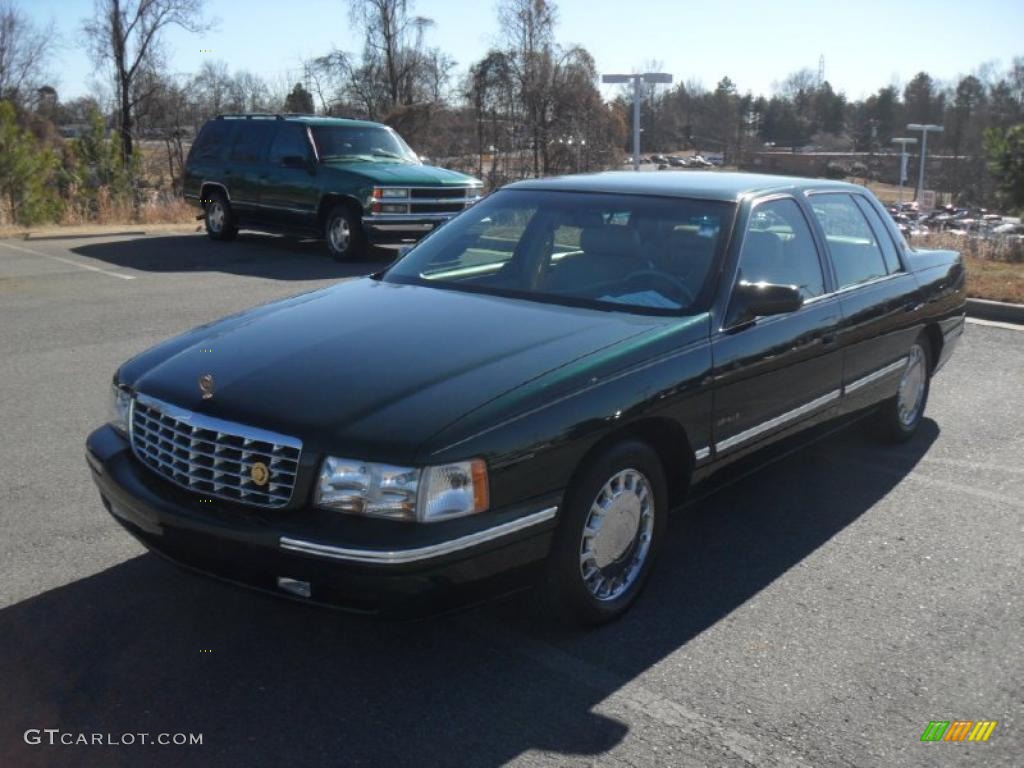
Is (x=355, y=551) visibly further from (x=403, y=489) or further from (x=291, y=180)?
(x=291, y=180)

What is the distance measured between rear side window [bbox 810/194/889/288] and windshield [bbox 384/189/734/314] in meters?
0.90

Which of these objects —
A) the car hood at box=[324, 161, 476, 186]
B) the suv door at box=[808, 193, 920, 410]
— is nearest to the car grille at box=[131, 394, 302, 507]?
the suv door at box=[808, 193, 920, 410]

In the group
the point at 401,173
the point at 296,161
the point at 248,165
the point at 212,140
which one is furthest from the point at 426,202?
the point at 212,140

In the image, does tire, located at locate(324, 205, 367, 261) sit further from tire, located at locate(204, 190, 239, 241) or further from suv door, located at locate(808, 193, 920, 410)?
suv door, located at locate(808, 193, 920, 410)

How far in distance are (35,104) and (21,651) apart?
5347cm

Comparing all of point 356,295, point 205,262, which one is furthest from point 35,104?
point 356,295

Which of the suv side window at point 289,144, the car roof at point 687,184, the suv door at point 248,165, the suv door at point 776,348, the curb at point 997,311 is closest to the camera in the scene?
the suv door at point 776,348

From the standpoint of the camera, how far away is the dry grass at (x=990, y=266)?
36.6ft

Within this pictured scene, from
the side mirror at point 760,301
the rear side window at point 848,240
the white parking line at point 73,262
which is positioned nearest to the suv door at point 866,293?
the rear side window at point 848,240

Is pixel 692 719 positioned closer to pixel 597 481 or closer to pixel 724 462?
pixel 597 481

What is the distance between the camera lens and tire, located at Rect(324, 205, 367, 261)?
1441 cm

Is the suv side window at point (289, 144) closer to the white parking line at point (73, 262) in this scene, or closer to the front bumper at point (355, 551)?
the white parking line at point (73, 262)

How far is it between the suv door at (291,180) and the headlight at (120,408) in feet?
35.7

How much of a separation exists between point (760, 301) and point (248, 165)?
12.7m
